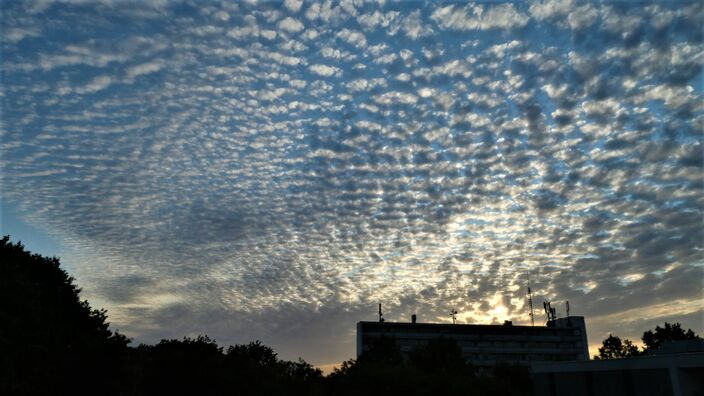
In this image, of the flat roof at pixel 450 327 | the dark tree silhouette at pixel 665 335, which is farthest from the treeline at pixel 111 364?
the dark tree silhouette at pixel 665 335

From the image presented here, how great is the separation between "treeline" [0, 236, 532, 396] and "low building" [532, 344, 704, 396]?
14402mm

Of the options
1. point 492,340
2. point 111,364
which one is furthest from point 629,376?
point 492,340

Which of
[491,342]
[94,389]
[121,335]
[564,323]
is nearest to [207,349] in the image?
[121,335]

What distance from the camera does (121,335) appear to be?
4709cm

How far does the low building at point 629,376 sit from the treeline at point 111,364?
47.3 feet

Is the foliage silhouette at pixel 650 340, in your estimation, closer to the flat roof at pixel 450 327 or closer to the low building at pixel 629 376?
the flat roof at pixel 450 327

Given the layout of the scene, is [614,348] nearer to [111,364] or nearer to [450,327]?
[450,327]

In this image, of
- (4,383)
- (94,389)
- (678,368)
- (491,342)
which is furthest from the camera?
(491,342)

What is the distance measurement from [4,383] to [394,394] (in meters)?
36.7

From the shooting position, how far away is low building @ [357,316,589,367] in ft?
376

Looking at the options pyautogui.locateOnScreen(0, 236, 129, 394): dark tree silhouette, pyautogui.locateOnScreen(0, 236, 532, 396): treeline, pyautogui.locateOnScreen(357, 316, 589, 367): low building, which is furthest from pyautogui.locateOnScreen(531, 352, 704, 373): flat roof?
pyautogui.locateOnScreen(357, 316, 589, 367): low building

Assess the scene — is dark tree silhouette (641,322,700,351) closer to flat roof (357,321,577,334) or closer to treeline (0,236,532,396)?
flat roof (357,321,577,334)

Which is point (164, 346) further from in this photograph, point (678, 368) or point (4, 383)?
point (678, 368)

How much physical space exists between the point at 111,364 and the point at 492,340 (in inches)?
3618
